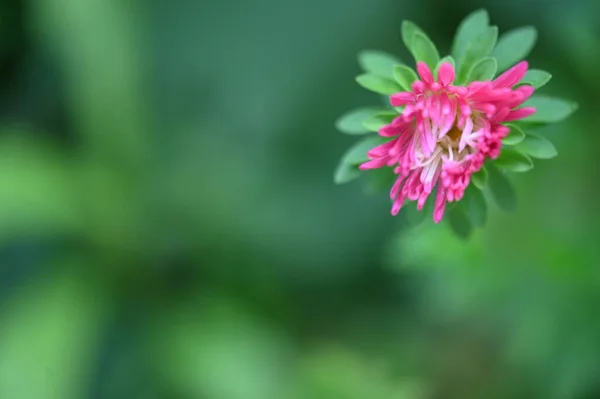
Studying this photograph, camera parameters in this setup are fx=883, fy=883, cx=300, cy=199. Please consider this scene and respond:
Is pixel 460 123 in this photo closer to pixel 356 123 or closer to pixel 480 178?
pixel 480 178

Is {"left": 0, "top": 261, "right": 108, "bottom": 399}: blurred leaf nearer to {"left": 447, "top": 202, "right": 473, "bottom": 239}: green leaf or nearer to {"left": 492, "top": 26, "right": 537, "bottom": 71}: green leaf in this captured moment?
{"left": 447, "top": 202, "right": 473, "bottom": 239}: green leaf

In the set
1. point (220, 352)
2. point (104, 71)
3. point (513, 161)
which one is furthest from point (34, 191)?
point (513, 161)

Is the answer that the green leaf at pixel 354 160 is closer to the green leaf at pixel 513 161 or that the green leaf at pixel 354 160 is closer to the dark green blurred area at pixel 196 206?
A: the green leaf at pixel 513 161

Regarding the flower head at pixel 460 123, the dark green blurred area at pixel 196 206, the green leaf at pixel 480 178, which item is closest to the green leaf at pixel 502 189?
the flower head at pixel 460 123

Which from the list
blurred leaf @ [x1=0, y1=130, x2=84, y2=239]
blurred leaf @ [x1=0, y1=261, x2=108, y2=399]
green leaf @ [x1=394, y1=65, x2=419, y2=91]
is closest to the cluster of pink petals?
green leaf @ [x1=394, y1=65, x2=419, y2=91]

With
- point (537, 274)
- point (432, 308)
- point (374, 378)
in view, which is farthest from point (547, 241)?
point (374, 378)

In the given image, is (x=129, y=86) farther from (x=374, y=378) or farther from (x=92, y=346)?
(x=374, y=378)
